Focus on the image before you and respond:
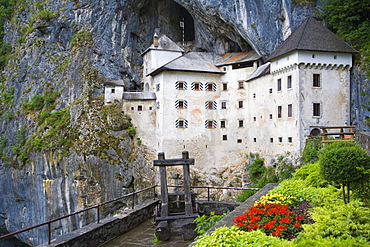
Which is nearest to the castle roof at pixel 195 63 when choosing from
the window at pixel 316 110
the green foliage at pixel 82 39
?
the green foliage at pixel 82 39

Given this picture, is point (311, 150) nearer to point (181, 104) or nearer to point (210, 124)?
point (210, 124)

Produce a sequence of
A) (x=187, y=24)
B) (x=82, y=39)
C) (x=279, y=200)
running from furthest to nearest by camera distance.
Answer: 1. (x=187, y=24)
2. (x=82, y=39)
3. (x=279, y=200)

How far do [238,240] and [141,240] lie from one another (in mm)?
5101

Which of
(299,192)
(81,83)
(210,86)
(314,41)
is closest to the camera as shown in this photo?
(299,192)

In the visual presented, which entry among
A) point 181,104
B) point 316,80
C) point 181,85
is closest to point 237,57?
point 181,85

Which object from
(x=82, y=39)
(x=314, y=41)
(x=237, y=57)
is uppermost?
(x=82, y=39)

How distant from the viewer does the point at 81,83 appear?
36906mm

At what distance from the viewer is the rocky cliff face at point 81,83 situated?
31141mm

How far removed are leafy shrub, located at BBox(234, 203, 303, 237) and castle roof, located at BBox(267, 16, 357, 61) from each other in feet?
64.7

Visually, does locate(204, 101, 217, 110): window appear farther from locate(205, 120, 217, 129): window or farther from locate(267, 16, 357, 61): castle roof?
locate(267, 16, 357, 61): castle roof

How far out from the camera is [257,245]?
4699 millimetres

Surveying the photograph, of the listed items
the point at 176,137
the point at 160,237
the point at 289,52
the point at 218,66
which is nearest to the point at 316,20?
the point at 289,52

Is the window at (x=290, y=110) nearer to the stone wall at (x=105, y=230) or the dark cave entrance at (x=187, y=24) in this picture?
the stone wall at (x=105, y=230)

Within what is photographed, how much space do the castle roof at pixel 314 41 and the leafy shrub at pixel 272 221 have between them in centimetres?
1971
